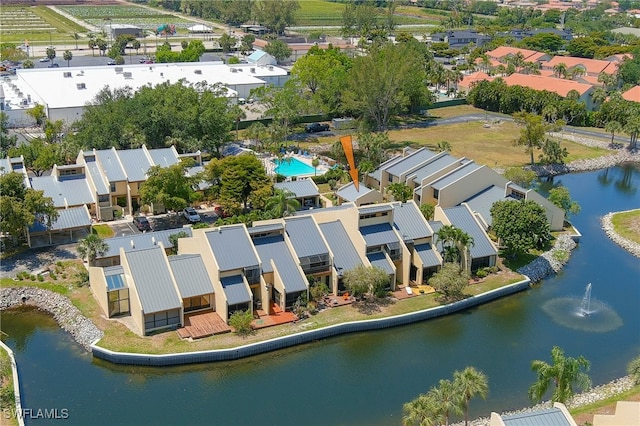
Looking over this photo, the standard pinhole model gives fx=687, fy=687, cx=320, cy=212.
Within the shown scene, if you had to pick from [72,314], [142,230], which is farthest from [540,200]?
[72,314]

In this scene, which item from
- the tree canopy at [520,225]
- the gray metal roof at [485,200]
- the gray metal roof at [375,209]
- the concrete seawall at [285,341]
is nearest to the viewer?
the concrete seawall at [285,341]

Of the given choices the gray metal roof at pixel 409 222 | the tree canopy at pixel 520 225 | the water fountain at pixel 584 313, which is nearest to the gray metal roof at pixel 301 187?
the gray metal roof at pixel 409 222

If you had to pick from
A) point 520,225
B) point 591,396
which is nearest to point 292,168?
point 520,225

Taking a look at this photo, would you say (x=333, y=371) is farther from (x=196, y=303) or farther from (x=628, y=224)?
(x=628, y=224)

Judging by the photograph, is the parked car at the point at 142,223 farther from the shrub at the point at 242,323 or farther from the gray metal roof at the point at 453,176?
the gray metal roof at the point at 453,176

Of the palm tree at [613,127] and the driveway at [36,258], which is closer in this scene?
the driveway at [36,258]

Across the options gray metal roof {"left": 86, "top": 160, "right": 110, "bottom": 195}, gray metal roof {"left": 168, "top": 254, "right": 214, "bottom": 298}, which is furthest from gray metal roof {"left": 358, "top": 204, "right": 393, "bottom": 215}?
gray metal roof {"left": 86, "top": 160, "right": 110, "bottom": 195}

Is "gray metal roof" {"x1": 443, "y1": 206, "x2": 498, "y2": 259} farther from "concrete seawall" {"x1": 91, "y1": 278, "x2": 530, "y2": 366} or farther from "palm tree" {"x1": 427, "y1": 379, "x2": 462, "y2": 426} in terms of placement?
"palm tree" {"x1": 427, "y1": 379, "x2": 462, "y2": 426}
